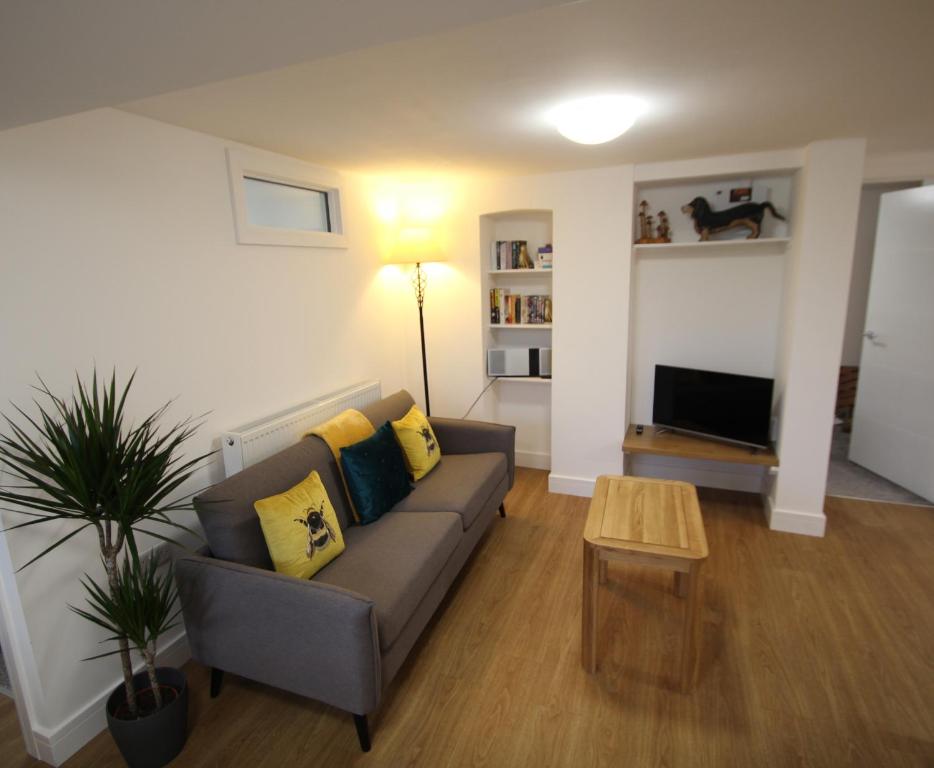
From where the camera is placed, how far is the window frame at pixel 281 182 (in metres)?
2.53

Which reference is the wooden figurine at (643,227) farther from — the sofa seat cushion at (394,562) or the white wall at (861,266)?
the white wall at (861,266)

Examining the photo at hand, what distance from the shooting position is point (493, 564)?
9.86ft

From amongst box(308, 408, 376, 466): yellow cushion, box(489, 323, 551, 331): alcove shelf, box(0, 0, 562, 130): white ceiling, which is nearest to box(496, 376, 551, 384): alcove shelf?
box(489, 323, 551, 331): alcove shelf

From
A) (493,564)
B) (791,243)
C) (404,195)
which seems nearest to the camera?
(493,564)

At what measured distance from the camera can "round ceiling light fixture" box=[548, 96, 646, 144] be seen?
2078mm

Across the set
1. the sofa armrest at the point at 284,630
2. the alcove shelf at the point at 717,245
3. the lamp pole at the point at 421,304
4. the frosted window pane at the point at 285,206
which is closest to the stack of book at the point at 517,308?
the lamp pole at the point at 421,304

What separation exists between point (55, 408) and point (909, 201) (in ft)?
16.7

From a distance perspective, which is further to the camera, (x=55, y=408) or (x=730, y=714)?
(x=730, y=714)

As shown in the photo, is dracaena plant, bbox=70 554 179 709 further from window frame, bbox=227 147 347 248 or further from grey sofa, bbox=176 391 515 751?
window frame, bbox=227 147 347 248

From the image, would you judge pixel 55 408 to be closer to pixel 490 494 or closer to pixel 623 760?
pixel 490 494

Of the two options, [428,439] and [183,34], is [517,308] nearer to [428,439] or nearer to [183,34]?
[428,439]

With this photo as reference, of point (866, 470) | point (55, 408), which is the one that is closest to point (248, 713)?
point (55, 408)

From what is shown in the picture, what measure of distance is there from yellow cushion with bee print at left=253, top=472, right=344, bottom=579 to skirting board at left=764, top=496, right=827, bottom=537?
2689 millimetres

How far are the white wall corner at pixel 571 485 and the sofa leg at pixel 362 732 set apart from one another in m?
2.38
